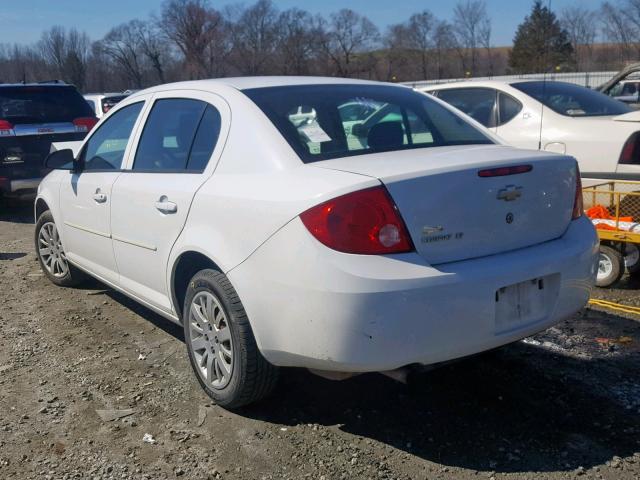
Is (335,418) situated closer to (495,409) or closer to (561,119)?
(495,409)

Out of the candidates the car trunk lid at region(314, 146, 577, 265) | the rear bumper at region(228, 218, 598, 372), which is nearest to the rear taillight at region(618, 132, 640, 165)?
the car trunk lid at region(314, 146, 577, 265)

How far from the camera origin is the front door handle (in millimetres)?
4398

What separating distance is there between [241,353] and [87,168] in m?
2.37

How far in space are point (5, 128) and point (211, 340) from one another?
700cm

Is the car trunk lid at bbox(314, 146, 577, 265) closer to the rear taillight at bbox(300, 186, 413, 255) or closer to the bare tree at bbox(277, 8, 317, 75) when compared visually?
the rear taillight at bbox(300, 186, 413, 255)

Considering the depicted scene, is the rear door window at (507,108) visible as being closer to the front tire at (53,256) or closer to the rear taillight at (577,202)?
the rear taillight at (577,202)

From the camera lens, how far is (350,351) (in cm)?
277

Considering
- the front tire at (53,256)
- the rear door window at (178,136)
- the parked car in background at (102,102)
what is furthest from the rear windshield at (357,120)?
the parked car in background at (102,102)

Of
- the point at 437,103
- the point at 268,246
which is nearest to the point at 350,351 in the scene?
the point at 268,246

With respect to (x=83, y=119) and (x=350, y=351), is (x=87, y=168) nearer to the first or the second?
(x=350, y=351)

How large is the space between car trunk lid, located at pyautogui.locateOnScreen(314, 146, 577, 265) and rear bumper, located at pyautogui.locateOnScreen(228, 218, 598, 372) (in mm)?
89

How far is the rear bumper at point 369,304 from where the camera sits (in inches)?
107

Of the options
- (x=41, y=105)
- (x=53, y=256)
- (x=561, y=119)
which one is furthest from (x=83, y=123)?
(x=561, y=119)

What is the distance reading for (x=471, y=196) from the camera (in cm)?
291
